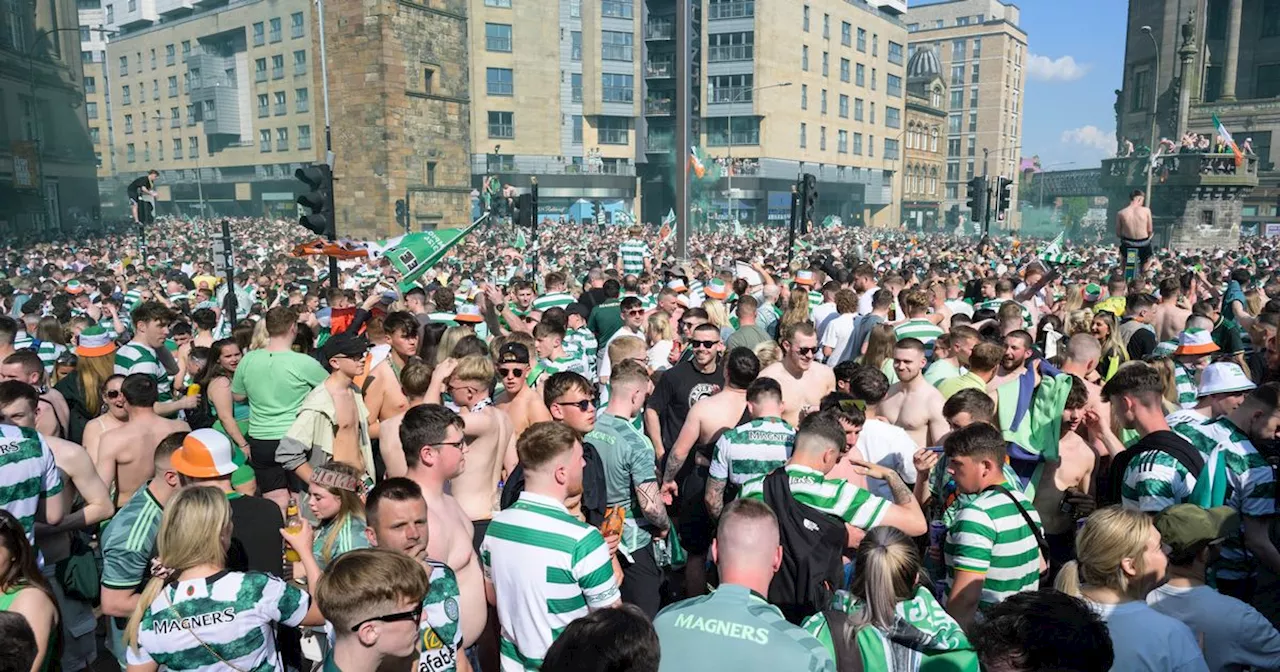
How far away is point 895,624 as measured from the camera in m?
3.19

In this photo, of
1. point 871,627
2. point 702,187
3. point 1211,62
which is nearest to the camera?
point 871,627

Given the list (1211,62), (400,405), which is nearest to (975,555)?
(400,405)

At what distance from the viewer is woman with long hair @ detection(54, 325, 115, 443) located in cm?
739

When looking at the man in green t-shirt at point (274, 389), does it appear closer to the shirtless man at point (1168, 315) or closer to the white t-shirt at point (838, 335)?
the white t-shirt at point (838, 335)

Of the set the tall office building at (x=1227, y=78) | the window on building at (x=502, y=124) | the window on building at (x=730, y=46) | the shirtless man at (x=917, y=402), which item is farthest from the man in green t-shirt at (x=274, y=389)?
the tall office building at (x=1227, y=78)

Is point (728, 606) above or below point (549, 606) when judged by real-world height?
above

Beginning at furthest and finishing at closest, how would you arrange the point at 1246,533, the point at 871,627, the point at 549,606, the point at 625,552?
the point at 625,552
the point at 1246,533
the point at 549,606
the point at 871,627

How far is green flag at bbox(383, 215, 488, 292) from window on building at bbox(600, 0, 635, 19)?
61771 millimetres

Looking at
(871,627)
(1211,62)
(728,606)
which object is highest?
(1211,62)

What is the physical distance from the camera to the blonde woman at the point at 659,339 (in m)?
8.41

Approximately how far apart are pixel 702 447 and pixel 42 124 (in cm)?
6222

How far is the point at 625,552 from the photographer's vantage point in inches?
190

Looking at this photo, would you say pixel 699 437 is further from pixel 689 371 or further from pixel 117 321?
pixel 117 321

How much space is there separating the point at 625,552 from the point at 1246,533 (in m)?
3.32
